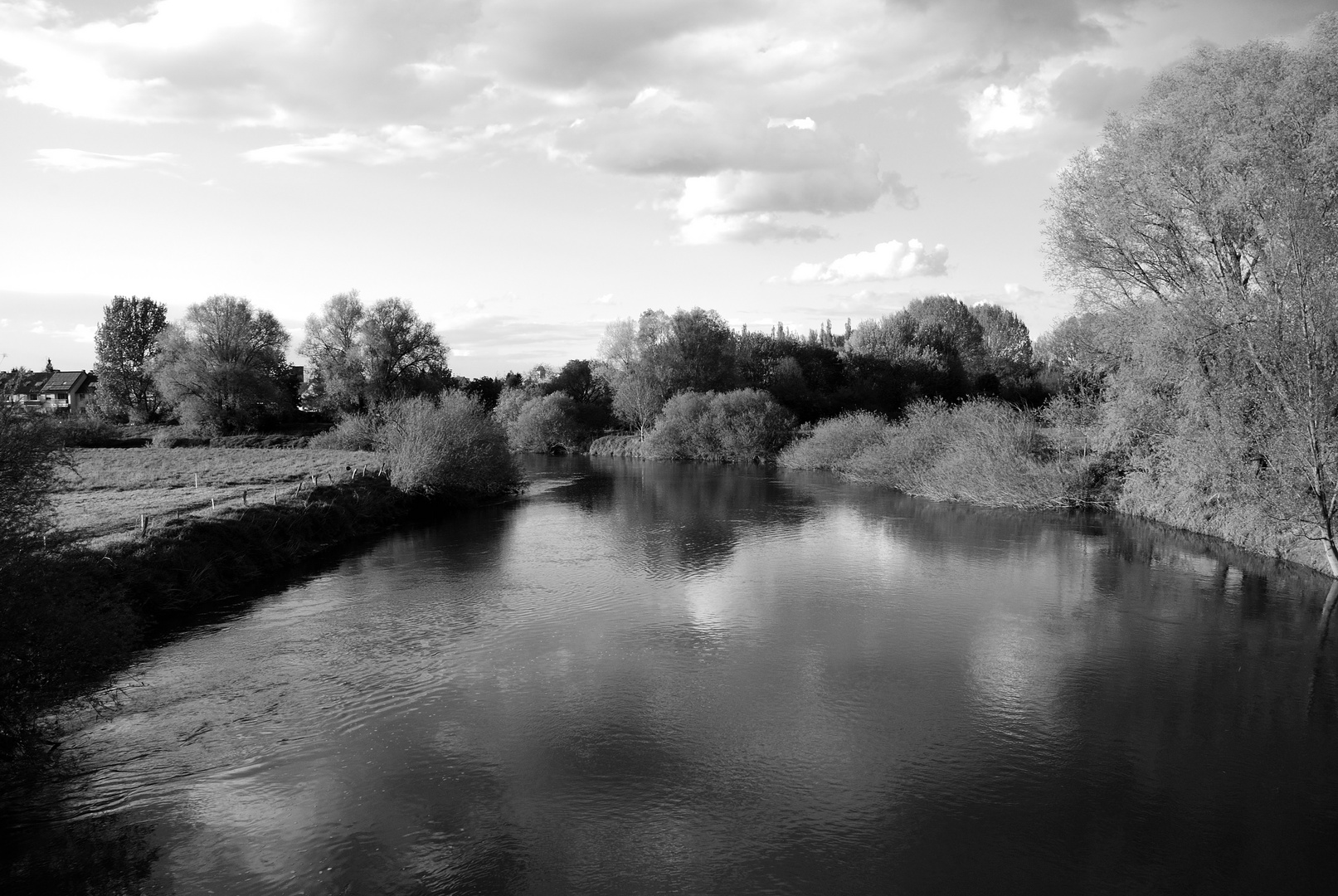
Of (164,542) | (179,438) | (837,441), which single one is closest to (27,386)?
(164,542)

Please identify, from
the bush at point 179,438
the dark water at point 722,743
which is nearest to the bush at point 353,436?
the bush at point 179,438

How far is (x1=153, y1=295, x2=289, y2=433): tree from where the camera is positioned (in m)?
53.0

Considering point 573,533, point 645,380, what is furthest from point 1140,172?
point 645,380

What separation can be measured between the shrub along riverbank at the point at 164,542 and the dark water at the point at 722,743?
1.35m

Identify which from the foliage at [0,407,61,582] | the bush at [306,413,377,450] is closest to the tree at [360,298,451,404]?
the bush at [306,413,377,450]

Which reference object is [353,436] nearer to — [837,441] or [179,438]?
[179,438]

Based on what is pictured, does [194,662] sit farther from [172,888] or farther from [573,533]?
[573,533]

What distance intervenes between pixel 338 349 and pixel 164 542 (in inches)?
1773

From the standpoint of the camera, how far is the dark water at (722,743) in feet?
26.8

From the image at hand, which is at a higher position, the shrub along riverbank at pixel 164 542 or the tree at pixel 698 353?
the tree at pixel 698 353

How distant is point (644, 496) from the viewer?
38.1 metres

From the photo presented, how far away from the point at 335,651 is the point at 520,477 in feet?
80.8

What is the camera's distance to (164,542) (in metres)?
18.1

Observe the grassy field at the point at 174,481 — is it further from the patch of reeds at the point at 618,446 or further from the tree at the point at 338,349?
the patch of reeds at the point at 618,446
